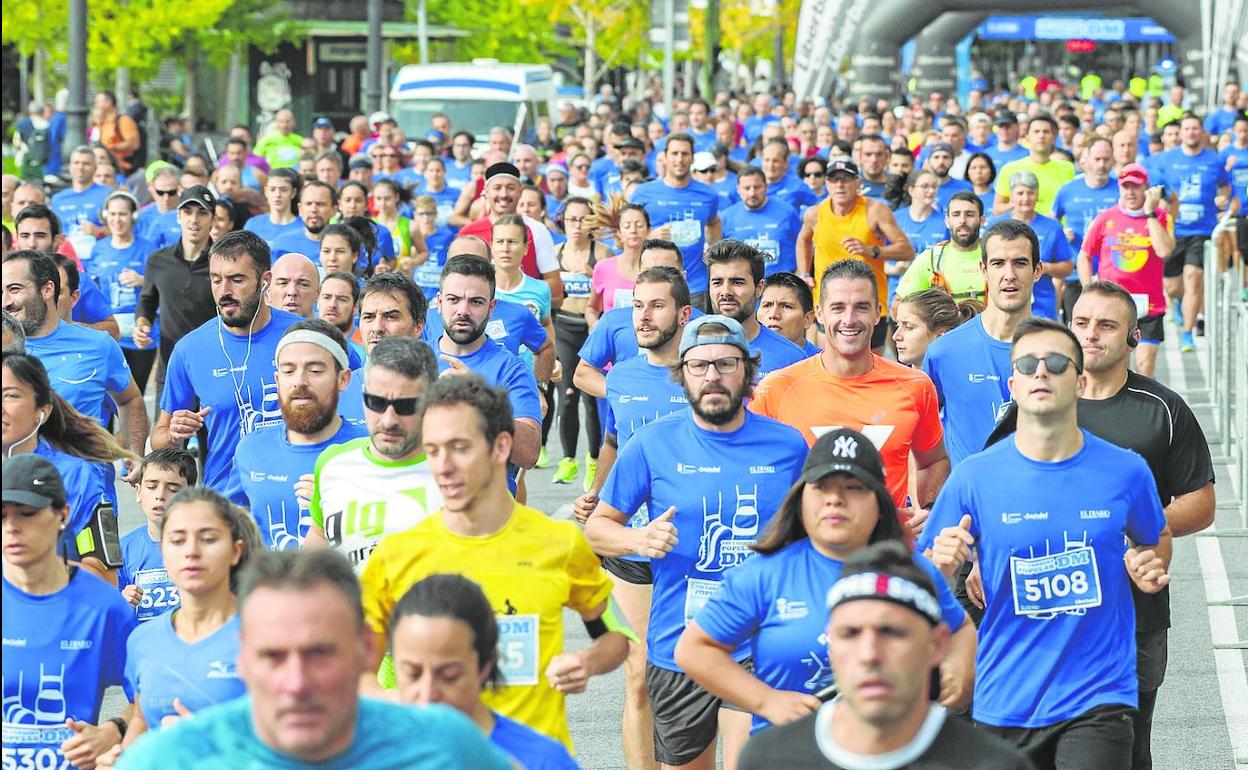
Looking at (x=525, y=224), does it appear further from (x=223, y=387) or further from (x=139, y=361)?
(x=223, y=387)

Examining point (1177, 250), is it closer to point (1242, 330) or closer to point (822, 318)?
point (1242, 330)

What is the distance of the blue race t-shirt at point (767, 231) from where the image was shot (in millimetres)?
15219

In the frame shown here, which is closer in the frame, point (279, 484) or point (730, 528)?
point (730, 528)

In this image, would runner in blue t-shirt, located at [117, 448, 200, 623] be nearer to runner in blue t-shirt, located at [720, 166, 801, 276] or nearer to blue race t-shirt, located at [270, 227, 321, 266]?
blue race t-shirt, located at [270, 227, 321, 266]

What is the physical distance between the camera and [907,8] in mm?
36531

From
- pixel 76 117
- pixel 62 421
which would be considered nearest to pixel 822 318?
pixel 62 421

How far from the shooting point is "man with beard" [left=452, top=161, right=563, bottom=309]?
1330cm

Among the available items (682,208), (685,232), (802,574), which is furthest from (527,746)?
(682,208)

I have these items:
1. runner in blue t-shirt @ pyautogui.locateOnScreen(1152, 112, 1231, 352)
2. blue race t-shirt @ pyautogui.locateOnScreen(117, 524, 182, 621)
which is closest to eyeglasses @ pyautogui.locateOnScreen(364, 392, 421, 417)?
blue race t-shirt @ pyautogui.locateOnScreen(117, 524, 182, 621)

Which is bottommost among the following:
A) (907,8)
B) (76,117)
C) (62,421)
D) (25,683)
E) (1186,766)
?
(1186,766)

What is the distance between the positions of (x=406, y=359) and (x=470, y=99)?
77.7ft

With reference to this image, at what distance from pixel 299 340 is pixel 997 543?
2339 mm

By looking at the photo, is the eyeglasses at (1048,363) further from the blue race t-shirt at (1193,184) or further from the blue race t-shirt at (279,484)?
the blue race t-shirt at (1193,184)

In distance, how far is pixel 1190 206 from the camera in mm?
19922
